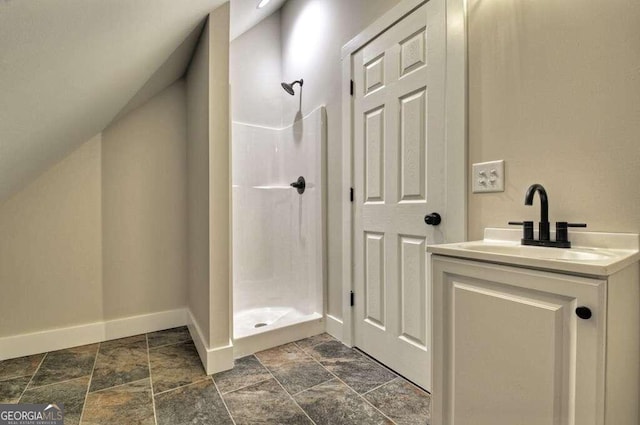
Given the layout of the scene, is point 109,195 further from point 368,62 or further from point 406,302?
point 406,302

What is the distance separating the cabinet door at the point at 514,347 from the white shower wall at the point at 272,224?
1.45 metres

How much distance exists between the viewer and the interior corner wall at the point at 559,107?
3.18 feet

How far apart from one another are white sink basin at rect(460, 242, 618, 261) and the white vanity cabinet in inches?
3.2

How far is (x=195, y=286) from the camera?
216 centimetres

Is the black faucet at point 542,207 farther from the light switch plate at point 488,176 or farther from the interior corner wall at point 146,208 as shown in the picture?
the interior corner wall at point 146,208

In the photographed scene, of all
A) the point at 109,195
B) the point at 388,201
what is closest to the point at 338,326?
the point at 388,201

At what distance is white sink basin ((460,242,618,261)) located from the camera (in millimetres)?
913

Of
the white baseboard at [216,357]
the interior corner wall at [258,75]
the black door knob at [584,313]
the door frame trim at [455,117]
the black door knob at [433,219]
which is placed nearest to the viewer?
the black door knob at [584,313]

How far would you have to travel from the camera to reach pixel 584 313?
72cm

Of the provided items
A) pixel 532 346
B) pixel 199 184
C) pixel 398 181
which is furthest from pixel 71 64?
pixel 532 346

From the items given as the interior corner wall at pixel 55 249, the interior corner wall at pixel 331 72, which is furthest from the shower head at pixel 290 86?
the interior corner wall at pixel 55 249

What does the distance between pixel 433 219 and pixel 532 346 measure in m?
0.77

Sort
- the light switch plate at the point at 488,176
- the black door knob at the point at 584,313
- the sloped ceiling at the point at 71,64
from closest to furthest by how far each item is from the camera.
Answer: the black door knob at the point at 584,313 → the sloped ceiling at the point at 71,64 → the light switch plate at the point at 488,176

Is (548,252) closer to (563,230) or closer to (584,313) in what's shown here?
(563,230)
